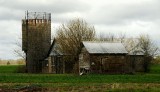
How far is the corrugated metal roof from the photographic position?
244ft

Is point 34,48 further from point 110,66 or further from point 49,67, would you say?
point 110,66

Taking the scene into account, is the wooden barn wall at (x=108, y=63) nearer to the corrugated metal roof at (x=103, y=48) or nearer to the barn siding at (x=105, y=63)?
the barn siding at (x=105, y=63)

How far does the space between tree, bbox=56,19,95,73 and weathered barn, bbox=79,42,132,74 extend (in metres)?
7.26

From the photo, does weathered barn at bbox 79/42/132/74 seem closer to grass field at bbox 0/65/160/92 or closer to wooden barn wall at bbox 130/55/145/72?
wooden barn wall at bbox 130/55/145/72

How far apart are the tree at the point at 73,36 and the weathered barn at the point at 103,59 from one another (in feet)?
23.8

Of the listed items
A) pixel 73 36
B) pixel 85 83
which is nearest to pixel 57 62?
pixel 73 36

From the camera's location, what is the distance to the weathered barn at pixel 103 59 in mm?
73688

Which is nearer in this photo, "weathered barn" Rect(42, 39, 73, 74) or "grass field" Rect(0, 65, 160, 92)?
"grass field" Rect(0, 65, 160, 92)

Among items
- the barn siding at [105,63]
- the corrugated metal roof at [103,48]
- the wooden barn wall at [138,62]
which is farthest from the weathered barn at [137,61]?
the barn siding at [105,63]

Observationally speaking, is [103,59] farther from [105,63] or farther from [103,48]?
[103,48]

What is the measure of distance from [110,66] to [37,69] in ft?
59.4

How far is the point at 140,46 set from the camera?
93.4 m

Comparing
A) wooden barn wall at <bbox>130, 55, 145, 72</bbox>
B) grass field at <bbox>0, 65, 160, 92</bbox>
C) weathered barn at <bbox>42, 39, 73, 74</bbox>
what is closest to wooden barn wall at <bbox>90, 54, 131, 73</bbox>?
weathered barn at <bbox>42, 39, 73, 74</bbox>

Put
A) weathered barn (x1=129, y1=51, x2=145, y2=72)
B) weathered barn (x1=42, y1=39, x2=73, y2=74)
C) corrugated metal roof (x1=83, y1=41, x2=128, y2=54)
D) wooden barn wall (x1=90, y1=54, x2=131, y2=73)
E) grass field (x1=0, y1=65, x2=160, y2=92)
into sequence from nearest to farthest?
1. grass field (x1=0, y1=65, x2=160, y2=92)
2. wooden barn wall (x1=90, y1=54, x2=131, y2=73)
3. corrugated metal roof (x1=83, y1=41, x2=128, y2=54)
4. weathered barn (x1=42, y1=39, x2=73, y2=74)
5. weathered barn (x1=129, y1=51, x2=145, y2=72)
